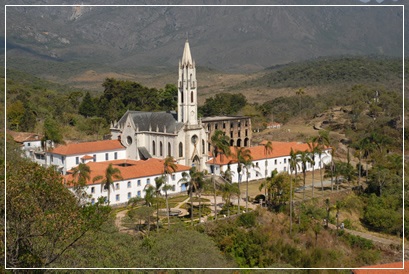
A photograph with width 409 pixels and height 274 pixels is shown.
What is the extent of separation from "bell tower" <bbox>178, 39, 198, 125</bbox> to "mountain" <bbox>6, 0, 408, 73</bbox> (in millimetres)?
7675

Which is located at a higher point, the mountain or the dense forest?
the mountain

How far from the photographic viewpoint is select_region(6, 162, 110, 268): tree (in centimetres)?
2017

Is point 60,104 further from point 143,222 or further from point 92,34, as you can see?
point 92,34

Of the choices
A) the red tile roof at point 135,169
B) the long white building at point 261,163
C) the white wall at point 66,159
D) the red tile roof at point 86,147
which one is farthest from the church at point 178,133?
the red tile roof at point 135,169

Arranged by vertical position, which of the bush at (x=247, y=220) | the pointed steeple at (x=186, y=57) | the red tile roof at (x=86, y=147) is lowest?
the bush at (x=247, y=220)

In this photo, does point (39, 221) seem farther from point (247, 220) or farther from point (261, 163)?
point (261, 163)

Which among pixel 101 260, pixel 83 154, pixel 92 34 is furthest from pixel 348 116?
pixel 92 34

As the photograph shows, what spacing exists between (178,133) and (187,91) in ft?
12.2

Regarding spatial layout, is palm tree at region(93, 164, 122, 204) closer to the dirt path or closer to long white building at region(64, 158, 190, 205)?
long white building at region(64, 158, 190, 205)

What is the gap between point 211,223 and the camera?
34594 mm

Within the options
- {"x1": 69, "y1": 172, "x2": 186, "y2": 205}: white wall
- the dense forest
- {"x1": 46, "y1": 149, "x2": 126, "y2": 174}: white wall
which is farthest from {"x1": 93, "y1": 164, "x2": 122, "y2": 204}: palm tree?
{"x1": 46, "y1": 149, "x2": 126, "y2": 174}: white wall

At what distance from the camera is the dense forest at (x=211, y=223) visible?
2112 centimetres

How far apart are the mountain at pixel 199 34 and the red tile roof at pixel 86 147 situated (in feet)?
44.7

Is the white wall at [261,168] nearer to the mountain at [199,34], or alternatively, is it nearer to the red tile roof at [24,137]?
the mountain at [199,34]
